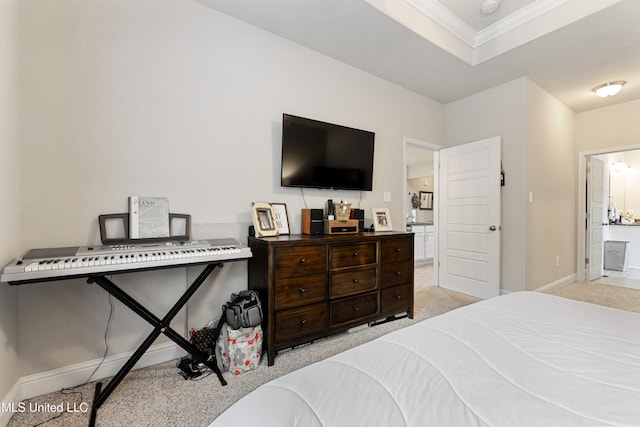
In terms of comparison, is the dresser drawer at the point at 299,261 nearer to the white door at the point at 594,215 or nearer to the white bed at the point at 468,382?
the white bed at the point at 468,382

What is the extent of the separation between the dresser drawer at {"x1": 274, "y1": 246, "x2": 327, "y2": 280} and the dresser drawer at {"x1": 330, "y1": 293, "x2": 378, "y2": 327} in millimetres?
386

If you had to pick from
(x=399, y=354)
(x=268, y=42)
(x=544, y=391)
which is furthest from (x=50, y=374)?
(x=268, y=42)

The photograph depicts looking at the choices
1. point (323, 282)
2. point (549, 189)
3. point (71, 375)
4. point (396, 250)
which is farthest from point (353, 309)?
point (549, 189)

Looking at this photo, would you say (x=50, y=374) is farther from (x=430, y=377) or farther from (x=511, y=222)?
(x=511, y=222)

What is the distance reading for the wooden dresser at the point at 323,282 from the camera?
6.75 feet

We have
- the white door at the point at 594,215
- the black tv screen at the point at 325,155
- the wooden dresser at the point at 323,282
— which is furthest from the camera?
the white door at the point at 594,215

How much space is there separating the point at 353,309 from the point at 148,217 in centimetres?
181

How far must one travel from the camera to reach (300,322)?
2170mm

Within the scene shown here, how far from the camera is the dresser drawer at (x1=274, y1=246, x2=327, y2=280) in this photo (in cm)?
206

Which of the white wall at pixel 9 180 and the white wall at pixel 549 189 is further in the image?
the white wall at pixel 549 189

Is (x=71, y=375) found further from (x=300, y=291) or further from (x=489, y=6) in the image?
(x=489, y=6)

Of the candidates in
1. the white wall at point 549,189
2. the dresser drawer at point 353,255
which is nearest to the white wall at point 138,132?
the dresser drawer at point 353,255

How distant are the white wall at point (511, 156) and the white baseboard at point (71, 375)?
3806 mm

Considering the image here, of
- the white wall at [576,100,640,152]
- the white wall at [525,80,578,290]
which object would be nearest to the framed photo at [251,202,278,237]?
the white wall at [525,80,578,290]
